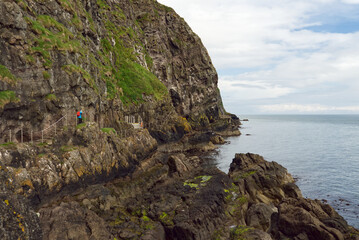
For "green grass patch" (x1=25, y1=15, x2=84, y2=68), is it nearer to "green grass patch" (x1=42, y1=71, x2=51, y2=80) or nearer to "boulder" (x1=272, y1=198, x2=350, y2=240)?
"green grass patch" (x1=42, y1=71, x2=51, y2=80)

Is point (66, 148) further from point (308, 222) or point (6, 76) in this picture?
point (308, 222)

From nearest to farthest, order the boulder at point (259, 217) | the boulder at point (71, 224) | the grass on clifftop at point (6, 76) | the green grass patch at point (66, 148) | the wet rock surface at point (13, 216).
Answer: the wet rock surface at point (13, 216)
the boulder at point (71, 224)
the boulder at point (259, 217)
the grass on clifftop at point (6, 76)
the green grass patch at point (66, 148)

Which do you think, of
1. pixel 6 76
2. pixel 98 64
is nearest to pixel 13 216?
pixel 6 76

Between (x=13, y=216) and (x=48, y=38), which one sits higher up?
(x=48, y=38)

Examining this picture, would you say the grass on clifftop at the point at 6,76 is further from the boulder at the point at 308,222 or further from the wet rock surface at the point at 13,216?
the boulder at the point at 308,222

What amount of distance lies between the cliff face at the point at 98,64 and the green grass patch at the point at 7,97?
9cm

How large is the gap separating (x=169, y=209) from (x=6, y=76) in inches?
897

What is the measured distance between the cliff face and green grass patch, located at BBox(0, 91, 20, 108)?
0.09 meters

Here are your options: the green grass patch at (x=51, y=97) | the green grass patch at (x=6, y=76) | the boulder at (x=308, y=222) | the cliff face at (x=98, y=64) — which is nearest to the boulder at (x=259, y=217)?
the boulder at (x=308, y=222)

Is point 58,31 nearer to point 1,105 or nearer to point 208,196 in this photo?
point 1,105

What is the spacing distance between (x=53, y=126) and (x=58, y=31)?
1672cm

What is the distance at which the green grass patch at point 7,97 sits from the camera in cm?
2380

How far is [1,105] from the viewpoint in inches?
926

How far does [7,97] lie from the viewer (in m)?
24.4
